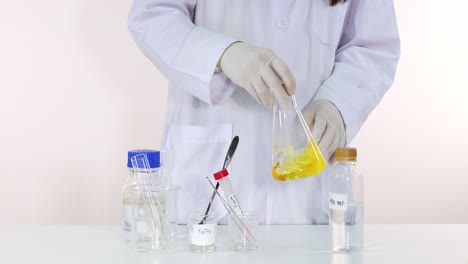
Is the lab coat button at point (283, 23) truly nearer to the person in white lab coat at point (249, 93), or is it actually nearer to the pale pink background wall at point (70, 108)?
the person in white lab coat at point (249, 93)

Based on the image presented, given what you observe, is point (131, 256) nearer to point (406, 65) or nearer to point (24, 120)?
point (24, 120)

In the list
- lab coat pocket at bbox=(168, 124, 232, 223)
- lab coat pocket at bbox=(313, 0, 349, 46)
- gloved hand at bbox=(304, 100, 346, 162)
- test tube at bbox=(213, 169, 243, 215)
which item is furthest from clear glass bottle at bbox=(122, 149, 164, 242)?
lab coat pocket at bbox=(313, 0, 349, 46)

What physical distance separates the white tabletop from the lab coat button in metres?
0.42

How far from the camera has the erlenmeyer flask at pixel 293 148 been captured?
0.94 meters

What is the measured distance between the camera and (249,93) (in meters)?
1.08

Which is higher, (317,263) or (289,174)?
(289,174)

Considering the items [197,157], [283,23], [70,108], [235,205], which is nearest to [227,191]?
[235,205]

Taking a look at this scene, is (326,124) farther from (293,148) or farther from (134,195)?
(134,195)

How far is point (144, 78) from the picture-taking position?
81.0 inches

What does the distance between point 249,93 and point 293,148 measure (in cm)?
18

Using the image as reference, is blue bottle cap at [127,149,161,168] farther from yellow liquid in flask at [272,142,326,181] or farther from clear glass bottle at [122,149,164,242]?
yellow liquid in flask at [272,142,326,181]

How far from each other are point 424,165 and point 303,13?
133 cm

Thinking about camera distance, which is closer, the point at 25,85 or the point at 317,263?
the point at 317,263

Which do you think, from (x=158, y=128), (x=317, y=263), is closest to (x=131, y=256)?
(x=317, y=263)
